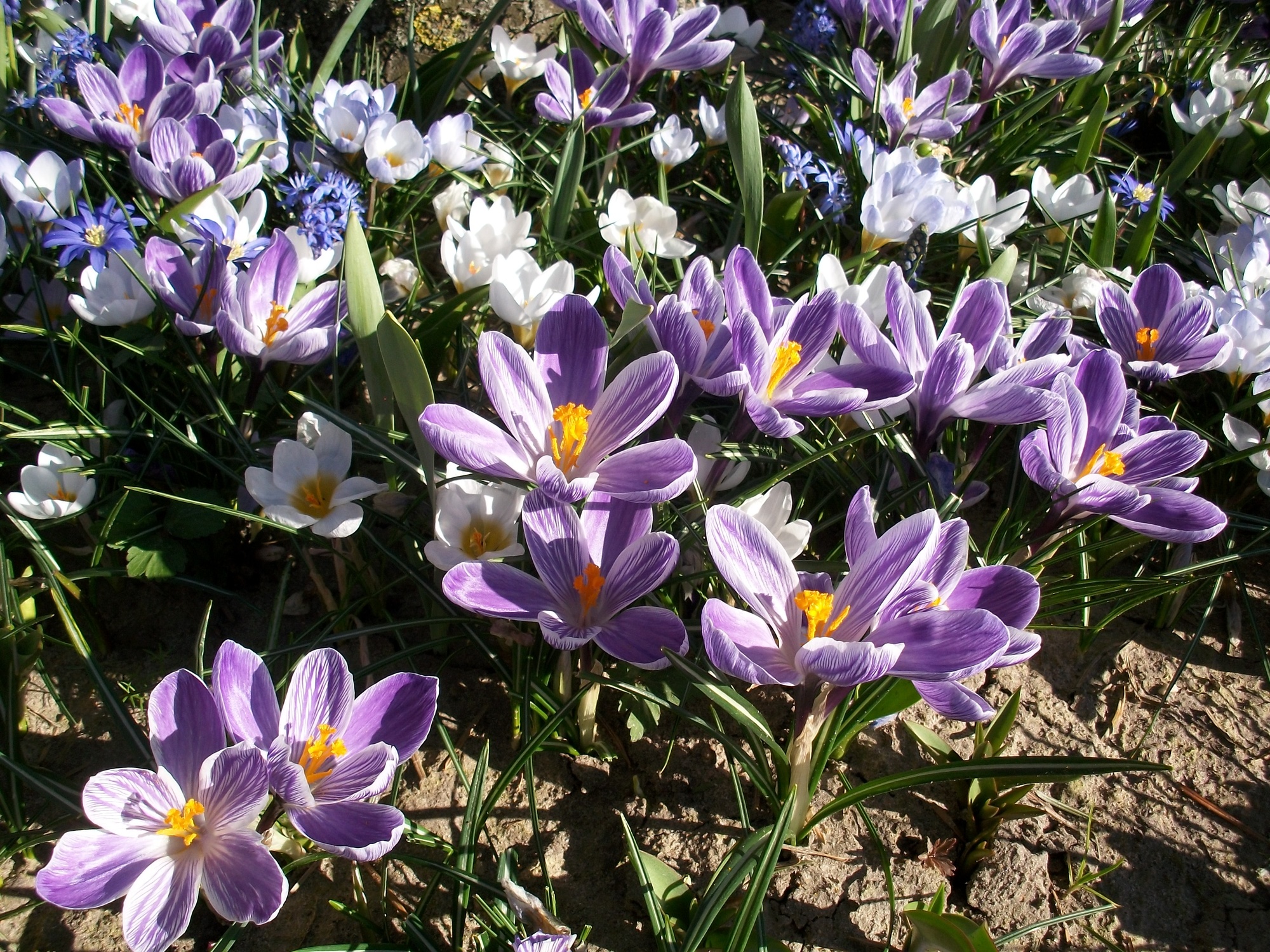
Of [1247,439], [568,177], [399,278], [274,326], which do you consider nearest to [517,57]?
Answer: [568,177]

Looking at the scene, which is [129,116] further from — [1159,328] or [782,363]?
[1159,328]

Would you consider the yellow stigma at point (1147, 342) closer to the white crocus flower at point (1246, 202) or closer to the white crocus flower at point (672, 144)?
the white crocus flower at point (1246, 202)

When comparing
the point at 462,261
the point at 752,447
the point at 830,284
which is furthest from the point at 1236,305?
the point at 462,261

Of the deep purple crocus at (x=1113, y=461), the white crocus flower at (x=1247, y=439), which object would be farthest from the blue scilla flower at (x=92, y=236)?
the white crocus flower at (x=1247, y=439)

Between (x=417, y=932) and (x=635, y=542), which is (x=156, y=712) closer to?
(x=417, y=932)

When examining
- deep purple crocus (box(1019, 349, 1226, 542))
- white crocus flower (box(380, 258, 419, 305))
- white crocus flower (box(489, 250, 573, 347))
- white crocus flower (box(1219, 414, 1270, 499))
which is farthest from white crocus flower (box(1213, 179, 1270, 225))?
white crocus flower (box(380, 258, 419, 305))

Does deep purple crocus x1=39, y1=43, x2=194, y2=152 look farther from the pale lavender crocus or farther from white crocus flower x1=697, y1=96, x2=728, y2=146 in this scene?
white crocus flower x1=697, y1=96, x2=728, y2=146
